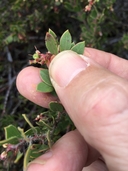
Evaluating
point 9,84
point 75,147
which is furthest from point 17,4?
point 75,147

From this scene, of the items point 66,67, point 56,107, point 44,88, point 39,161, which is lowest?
point 39,161

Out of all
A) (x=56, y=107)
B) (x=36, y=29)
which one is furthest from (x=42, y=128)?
(x=36, y=29)

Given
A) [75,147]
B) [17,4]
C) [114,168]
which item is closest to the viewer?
[114,168]

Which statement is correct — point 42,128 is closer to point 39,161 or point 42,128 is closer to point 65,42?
point 39,161

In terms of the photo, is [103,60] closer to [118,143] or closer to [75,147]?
[75,147]

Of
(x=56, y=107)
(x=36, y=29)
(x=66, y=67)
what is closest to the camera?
(x=66, y=67)

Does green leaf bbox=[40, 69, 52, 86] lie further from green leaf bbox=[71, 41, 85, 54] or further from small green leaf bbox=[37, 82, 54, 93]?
green leaf bbox=[71, 41, 85, 54]

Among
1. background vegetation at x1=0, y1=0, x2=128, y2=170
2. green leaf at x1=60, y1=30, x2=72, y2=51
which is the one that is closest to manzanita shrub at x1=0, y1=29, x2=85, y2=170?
green leaf at x1=60, y1=30, x2=72, y2=51
